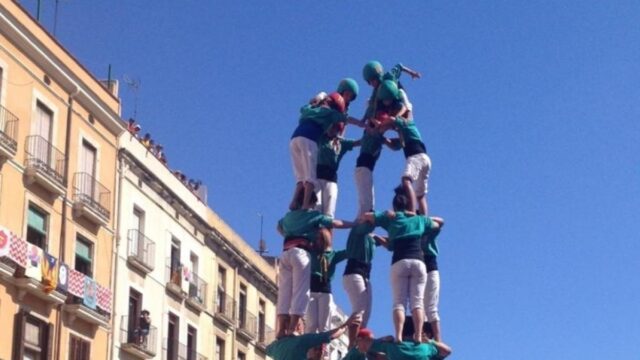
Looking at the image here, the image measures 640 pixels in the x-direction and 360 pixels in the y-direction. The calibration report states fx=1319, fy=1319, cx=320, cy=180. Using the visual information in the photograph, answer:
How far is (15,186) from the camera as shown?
105 feet

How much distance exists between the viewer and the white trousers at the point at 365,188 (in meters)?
16.0

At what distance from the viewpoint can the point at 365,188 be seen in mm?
16016

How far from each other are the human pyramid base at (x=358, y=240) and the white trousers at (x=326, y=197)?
1 cm

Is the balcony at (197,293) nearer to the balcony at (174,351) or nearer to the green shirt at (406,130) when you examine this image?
the balcony at (174,351)

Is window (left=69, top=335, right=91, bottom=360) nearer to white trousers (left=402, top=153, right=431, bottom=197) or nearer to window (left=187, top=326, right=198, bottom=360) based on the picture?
window (left=187, top=326, right=198, bottom=360)

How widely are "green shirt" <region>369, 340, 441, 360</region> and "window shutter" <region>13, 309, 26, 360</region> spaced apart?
60.6 ft

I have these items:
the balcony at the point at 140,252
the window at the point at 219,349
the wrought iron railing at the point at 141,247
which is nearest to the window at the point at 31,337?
the balcony at the point at 140,252

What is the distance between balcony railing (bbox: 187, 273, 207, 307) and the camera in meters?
42.5

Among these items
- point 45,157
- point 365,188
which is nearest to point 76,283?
point 45,157

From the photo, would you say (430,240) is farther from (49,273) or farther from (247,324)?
(247,324)

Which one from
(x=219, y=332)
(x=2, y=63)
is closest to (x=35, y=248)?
(x=2, y=63)

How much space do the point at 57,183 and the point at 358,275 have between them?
64.1 ft

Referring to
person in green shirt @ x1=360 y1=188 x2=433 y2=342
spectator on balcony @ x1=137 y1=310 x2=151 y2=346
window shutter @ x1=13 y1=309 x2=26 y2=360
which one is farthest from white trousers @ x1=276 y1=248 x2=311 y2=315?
spectator on balcony @ x1=137 y1=310 x2=151 y2=346

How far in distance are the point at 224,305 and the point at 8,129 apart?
1566cm
